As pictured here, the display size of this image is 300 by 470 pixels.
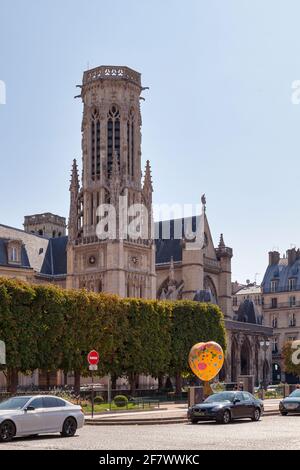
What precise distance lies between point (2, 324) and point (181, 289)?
187ft

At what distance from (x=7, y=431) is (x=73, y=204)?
257 feet

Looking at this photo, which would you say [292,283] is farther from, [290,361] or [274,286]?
[290,361]

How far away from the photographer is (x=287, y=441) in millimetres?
27156

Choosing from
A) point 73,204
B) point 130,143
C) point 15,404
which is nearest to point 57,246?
point 73,204

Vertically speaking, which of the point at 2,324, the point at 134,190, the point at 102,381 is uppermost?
the point at 134,190

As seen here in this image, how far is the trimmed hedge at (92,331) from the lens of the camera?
55688 mm

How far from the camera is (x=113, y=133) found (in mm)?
107062

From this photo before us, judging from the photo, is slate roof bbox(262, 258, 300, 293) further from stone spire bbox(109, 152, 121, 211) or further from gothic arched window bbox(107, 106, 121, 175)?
stone spire bbox(109, 152, 121, 211)

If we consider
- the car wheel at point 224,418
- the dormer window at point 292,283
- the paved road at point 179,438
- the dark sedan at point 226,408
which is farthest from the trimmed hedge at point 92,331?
the dormer window at point 292,283

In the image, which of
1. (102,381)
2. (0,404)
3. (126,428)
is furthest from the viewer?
(102,381)

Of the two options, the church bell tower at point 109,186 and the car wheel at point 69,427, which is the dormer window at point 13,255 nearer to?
the church bell tower at point 109,186

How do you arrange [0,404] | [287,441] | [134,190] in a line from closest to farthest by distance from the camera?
[287,441], [0,404], [134,190]

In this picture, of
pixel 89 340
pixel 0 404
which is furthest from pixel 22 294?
pixel 0 404

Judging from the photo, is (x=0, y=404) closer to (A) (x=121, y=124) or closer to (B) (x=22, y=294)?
(B) (x=22, y=294)
